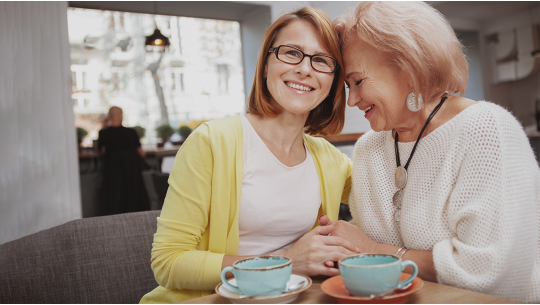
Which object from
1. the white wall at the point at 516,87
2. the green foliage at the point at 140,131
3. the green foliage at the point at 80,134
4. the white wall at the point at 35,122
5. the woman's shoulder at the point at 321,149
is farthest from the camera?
the green foliage at the point at 140,131

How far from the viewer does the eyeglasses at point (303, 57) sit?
1326mm

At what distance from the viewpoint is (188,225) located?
1.20 metres

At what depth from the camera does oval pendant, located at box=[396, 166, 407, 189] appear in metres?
1.19

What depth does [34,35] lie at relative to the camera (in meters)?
3.65

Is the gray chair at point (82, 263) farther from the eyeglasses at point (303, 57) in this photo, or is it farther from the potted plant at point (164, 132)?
the potted plant at point (164, 132)

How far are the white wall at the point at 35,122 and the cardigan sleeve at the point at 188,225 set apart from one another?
285 cm

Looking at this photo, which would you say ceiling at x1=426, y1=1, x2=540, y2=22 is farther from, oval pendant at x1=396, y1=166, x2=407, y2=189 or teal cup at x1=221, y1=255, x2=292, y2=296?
teal cup at x1=221, y1=255, x2=292, y2=296

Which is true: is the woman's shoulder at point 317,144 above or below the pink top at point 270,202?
above

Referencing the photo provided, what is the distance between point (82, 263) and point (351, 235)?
85 cm

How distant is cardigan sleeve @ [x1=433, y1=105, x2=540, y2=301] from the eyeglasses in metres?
0.46

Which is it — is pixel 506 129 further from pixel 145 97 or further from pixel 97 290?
pixel 145 97

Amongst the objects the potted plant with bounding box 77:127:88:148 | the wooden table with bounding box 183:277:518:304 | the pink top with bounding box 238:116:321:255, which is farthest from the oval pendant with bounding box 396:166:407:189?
the potted plant with bounding box 77:127:88:148

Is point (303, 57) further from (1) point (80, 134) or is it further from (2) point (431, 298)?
(1) point (80, 134)

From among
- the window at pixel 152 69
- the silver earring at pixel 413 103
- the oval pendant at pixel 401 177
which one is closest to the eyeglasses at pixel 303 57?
the silver earring at pixel 413 103
